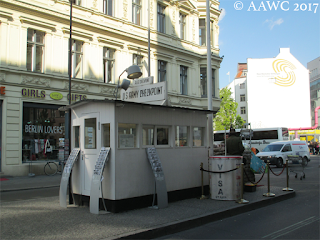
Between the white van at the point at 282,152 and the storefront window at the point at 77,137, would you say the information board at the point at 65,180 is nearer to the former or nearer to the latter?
the storefront window at the point at 77,137

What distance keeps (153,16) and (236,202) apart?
69.5 feet

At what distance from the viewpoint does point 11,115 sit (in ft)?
58.8

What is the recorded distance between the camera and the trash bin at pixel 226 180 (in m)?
8.81

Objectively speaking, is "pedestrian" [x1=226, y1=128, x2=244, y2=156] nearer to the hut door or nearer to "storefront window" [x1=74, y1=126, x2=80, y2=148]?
the hut door

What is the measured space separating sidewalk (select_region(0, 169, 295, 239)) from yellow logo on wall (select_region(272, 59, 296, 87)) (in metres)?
66.0

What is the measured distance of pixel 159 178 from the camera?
797cm

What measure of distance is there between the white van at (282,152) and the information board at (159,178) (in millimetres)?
17763

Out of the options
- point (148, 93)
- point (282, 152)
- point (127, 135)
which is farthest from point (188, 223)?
point (282, 152)

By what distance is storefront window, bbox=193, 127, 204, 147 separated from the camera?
970 cm

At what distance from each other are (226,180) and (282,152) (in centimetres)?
1727

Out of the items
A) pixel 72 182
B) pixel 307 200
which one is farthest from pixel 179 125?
pixel 307 200

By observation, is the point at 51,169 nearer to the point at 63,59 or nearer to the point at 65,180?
the point at 63,59

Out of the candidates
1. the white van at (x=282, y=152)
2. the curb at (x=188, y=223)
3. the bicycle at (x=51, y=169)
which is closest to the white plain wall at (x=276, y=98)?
the white van at (x=282, y=152)

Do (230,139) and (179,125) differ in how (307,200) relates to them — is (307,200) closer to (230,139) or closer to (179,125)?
(230,139)
